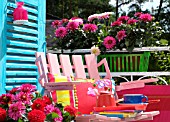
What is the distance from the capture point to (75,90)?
11.7 ft

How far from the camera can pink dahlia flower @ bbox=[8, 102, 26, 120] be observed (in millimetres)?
2107

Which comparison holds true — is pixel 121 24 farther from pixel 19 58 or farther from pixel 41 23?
pixel 19 58

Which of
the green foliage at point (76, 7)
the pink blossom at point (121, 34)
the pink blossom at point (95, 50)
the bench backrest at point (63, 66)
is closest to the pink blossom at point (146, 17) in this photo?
the pink blossom at point (121, 34)

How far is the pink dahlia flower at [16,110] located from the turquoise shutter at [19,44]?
68.4 inches

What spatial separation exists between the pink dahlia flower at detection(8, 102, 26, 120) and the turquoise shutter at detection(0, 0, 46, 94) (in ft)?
5.70

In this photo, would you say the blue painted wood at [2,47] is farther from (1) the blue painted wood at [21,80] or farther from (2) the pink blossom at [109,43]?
(2) the pink blossom at [109,43]

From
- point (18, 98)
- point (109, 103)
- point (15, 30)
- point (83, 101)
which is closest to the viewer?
point (18, 98)

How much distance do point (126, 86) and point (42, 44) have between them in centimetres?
126

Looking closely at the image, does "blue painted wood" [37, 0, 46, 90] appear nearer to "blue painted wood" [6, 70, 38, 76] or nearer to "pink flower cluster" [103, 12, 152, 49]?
"blue painted wood" [6, 70, 38, 76]

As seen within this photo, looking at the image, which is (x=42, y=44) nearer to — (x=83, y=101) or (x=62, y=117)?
(x=83, y=101)

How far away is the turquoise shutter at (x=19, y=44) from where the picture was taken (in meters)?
3.91

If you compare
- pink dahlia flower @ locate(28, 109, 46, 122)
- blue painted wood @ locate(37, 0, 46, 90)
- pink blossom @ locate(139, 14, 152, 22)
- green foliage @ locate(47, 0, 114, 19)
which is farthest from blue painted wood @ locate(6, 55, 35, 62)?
green foliage @ locate(47, 0, 114, 19)

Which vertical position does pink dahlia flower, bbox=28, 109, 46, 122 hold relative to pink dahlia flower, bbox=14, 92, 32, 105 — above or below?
below

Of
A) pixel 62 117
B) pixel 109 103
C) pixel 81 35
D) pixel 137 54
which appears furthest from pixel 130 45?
pixel 62 117
